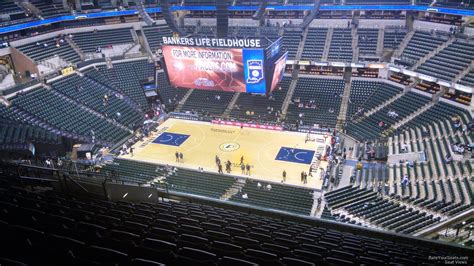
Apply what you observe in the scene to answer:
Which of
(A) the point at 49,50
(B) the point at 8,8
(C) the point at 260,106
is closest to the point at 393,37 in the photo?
(C) the point at 260,106

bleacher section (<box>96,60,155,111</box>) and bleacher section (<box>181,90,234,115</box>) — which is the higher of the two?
bleacher section (<box>96,60,155,111</box>)

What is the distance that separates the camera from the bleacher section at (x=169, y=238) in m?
6.47

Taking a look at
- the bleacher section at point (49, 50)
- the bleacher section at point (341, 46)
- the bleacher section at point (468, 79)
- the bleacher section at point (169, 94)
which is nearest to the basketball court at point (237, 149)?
the bleacher section at point (169, 94)

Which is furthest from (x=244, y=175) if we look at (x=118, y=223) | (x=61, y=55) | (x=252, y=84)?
(x=61, y=55)

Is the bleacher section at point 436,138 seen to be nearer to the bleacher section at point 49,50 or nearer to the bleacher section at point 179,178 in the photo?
the bleacher section at point 179,178

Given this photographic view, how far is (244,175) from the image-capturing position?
105 feet

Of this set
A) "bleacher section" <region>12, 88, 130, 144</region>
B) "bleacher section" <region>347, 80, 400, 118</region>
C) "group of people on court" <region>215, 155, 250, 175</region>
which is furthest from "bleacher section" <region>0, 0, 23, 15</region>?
"bleacher section" <region>347, 80, 400, 118</region>

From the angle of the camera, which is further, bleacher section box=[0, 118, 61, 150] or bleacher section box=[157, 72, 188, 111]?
bleacher section box=[157, 72, 188, 111]

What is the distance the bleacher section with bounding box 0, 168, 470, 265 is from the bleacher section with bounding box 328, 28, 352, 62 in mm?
35055

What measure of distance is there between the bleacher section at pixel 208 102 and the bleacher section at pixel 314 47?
36.6 ft

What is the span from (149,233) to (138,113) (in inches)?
1459

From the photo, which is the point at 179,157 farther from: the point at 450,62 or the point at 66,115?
the point at 450,62

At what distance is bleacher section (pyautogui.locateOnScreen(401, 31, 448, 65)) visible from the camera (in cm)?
4131

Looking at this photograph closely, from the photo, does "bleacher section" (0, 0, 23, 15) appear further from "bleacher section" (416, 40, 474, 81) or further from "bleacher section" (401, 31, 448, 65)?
"bleacher section" (416, 40, 474, 81)
